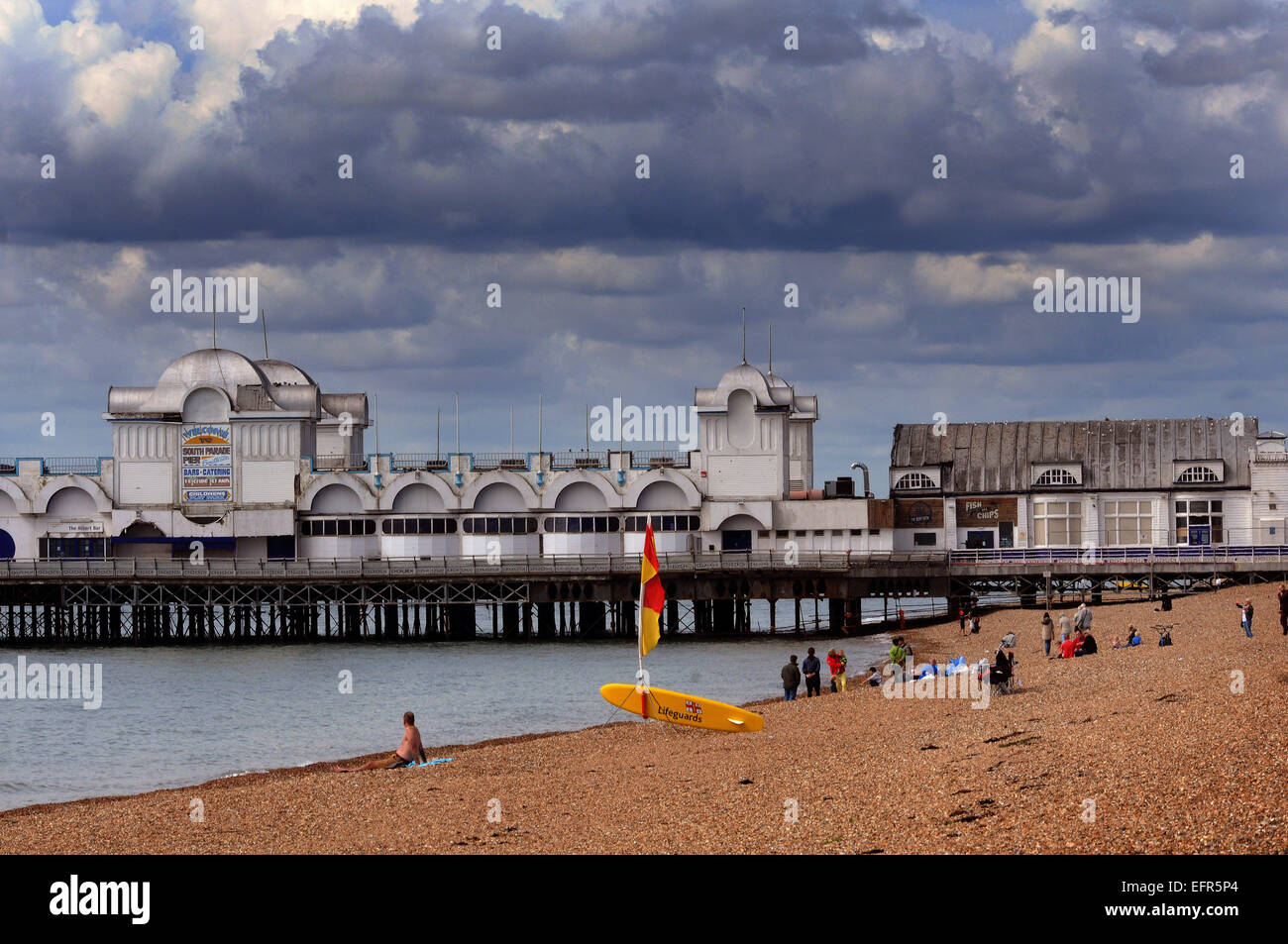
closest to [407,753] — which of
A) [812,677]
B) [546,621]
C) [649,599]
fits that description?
[649,599]

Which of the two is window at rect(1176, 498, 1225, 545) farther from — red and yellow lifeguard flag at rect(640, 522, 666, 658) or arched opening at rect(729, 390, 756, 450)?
red and yellow lifeguard flag at rect(640, 522, 666, 658)

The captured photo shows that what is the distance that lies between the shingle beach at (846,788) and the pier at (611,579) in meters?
28.1

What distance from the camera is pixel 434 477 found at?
68.1 meters

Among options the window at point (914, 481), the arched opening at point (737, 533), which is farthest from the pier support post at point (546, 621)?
the window at point (914, 481)

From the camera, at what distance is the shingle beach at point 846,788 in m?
16.5

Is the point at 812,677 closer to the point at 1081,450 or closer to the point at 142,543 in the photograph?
the point at 1081,450

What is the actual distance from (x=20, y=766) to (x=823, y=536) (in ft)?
131

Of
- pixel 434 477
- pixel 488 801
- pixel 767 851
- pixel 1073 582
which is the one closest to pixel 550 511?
pixel 434 477

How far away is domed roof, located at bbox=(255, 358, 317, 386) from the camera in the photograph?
81.6 meters

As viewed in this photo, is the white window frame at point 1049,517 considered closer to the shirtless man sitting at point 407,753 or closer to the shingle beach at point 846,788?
the shingle beach at point 846,788
